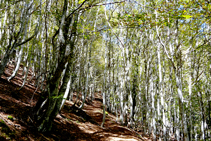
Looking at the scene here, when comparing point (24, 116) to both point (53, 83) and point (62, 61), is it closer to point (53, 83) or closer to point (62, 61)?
point (53, 83)

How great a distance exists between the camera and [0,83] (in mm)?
8688

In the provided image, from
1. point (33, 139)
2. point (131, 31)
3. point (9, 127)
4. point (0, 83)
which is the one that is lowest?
point (33, 139)

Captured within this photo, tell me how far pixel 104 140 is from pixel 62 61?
229 inches

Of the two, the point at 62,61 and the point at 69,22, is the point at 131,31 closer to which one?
the point at 69,22

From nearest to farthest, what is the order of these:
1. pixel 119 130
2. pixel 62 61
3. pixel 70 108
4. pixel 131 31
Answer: pixel 62 61
pixel 119 130
pixel 70 108
pixel 131 31

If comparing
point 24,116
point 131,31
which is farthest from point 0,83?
point 131,31

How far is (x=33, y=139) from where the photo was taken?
458 centimetres

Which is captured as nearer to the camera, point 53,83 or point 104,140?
point 53,83

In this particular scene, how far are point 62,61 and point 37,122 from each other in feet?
9.31

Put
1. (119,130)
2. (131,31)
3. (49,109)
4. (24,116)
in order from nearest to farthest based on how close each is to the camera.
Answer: (49,109) < (24,116) < (119,130) < (131,31)

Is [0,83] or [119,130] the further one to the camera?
[119,130]

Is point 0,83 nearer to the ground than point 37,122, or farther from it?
farther from it

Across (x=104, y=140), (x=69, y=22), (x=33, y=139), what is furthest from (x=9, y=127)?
(x=104, y=140)

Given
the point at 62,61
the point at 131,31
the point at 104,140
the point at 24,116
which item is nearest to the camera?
the point at 62,61
